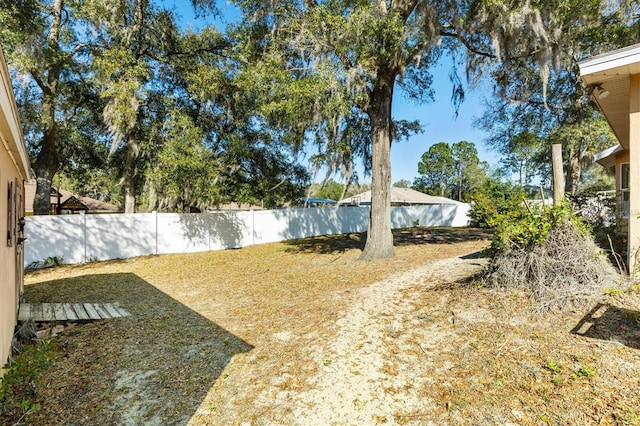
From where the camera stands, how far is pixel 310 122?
7504 millimetres

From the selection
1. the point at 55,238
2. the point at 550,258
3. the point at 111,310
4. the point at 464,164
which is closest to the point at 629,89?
the point at 550,258

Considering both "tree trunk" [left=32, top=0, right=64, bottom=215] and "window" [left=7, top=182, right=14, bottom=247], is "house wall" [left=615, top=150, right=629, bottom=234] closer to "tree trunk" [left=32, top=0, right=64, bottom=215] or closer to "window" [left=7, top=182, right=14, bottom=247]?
"window" [left=7, top=182, right=14, bottom=247]

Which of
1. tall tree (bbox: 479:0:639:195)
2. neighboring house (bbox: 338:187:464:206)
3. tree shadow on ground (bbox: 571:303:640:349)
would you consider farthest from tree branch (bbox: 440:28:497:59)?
neighboring house (bbox: 338:187:464:206)

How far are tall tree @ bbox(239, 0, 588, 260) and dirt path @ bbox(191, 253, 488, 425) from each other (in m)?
4.50

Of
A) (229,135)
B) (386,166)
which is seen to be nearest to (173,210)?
(229,135)

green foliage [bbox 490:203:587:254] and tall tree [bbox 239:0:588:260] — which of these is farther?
tall tree [bbox 239:0:588:260]

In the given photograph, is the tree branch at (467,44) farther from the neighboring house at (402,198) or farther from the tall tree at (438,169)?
the tall tree at (438,169)

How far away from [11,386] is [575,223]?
6.25 metres

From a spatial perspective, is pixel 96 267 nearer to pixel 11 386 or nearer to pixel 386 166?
pixel 11 386

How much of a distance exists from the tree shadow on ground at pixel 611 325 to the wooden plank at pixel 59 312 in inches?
247

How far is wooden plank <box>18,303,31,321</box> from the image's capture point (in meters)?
4.54


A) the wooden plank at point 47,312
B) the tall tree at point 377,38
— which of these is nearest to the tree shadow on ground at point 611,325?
the tall tree at point 377,38

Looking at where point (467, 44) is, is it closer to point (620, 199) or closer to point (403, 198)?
point (620, 199)

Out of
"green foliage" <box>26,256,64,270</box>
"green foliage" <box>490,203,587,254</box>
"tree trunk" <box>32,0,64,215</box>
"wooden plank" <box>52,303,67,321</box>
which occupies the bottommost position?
"wooden plank" <box>52,303,67,321</box>
